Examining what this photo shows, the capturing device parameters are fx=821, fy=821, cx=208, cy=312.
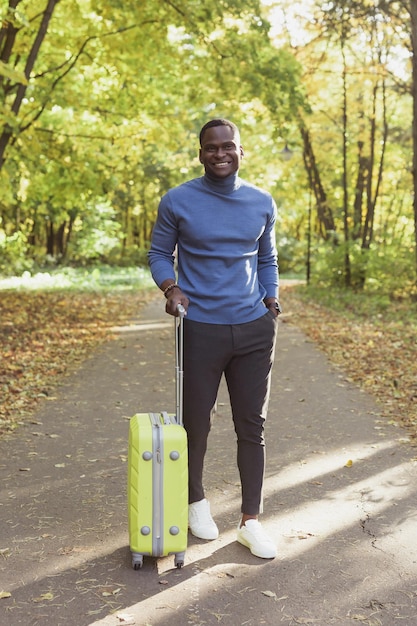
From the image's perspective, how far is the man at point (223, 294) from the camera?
4074 millimetres

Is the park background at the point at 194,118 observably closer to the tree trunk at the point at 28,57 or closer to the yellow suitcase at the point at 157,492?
the tree trunk at the point at 28,57

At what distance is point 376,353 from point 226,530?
7.32 m

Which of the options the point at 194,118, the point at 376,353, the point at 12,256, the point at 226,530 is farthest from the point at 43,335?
the point at 12,256

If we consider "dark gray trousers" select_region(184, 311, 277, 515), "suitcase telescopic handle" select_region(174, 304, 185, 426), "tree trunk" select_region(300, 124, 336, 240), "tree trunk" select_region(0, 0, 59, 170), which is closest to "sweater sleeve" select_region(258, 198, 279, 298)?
"dark gray trousers" select_region(184, 311, 277, 515)

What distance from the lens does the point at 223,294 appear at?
4109mm

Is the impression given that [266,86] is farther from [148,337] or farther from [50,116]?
[50,116]

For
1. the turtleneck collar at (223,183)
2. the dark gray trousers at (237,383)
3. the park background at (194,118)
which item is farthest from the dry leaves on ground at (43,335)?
the turtleneck collar at (223,183)

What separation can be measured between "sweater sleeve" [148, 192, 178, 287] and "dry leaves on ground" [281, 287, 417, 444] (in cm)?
341

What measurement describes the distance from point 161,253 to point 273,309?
2.15 feet

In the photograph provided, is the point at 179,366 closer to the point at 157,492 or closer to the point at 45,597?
the point at 157,492

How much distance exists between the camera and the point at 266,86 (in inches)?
538

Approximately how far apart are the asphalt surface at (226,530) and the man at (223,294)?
13.7 inches

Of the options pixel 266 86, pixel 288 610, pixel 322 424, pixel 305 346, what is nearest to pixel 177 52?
pixel 266 86

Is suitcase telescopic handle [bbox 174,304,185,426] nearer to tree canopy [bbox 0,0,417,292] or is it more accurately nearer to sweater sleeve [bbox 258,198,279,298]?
sweater sleeve [bbox 258,198,279,298]
